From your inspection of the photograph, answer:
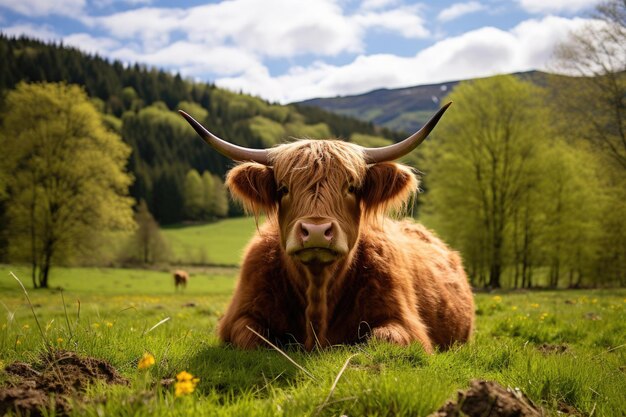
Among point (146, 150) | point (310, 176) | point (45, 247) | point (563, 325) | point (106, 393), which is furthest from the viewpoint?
point (146, 150)

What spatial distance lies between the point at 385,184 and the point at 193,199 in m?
89.1

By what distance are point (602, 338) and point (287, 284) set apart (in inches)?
155

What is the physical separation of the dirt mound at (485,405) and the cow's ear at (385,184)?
8.86 feet

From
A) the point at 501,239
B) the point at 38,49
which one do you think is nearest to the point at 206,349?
the point at 501,239

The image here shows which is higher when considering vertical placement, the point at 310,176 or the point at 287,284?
the point at 310,176

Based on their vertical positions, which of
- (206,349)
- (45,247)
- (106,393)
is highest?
(106,393)

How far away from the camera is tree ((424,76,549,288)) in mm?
27703

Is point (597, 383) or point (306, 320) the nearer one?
point (597, 383)

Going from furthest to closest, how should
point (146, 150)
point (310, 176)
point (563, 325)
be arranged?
point (146, 150) < point (563, 325) < point (310, 176)

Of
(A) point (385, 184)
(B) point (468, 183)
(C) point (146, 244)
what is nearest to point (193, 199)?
(C) point (146, 244)

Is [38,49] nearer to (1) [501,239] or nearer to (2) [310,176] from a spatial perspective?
(1) [501,239]

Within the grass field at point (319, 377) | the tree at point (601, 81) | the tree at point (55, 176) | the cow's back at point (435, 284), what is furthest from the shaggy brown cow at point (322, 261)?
the tree at point (55, 176)

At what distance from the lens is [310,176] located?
418 centimetres

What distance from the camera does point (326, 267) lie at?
423 cm
